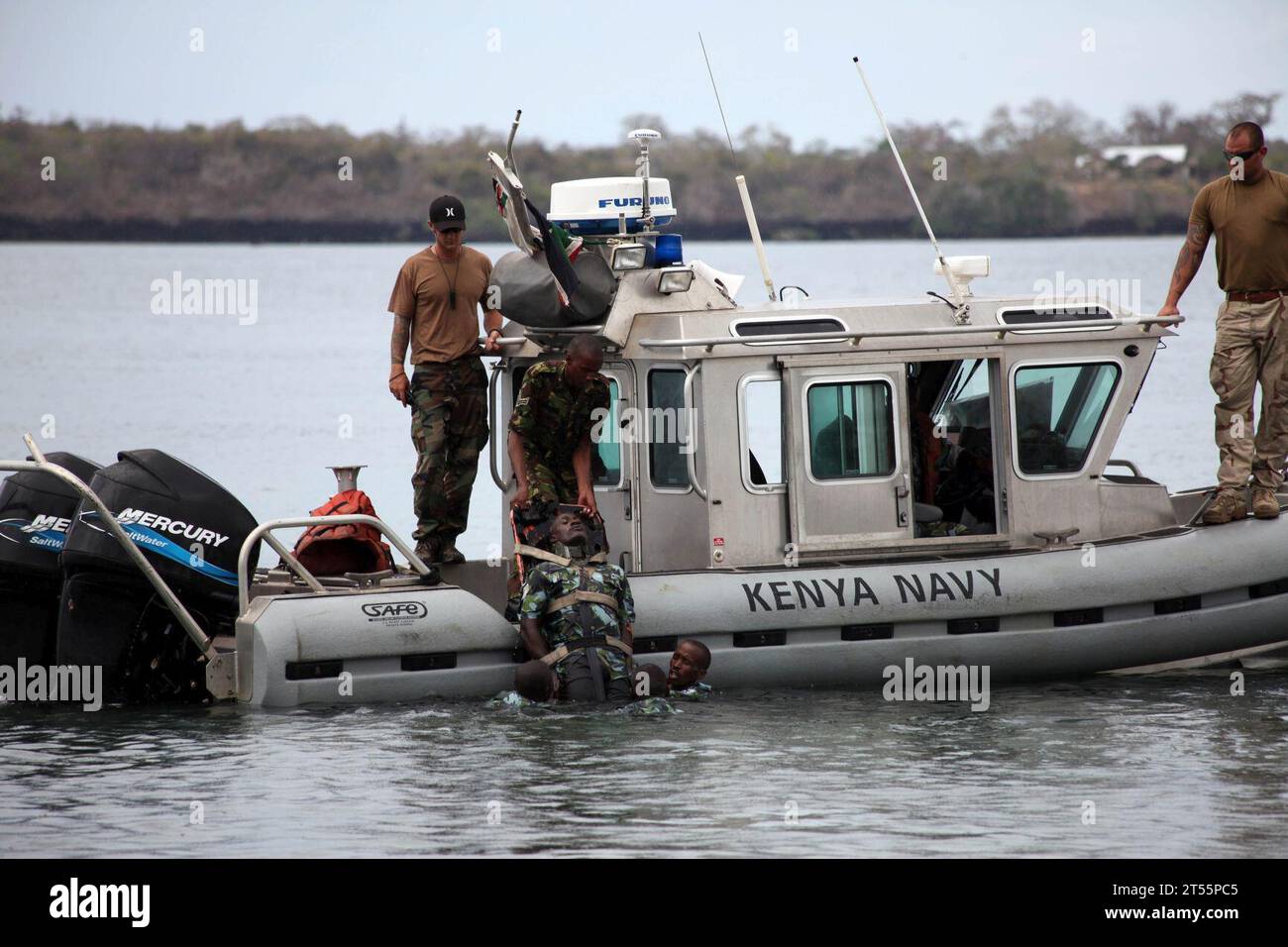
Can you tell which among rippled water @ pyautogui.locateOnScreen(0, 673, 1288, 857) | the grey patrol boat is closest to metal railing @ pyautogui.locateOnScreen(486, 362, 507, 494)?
the grey patrol boat

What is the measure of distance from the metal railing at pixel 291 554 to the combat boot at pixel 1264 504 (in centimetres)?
416

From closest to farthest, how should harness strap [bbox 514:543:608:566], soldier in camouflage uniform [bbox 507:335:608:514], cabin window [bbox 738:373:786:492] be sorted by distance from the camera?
1. harness strap [bbox 514:543:608:566]
2. soldier in camouflage uniform [bbox 507:335:608:514]
3. cabin window [bbox 738:373:786:492]

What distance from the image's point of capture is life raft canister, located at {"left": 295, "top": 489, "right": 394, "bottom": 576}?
9070mm

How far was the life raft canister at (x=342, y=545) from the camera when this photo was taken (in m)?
9.07

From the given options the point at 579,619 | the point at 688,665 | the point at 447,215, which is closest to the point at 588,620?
the point at 579,619

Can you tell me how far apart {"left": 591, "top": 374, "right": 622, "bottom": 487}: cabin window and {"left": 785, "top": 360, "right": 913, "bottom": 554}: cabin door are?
0.85 metres

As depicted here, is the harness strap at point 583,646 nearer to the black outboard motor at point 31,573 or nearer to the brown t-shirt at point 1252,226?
the black outboard motor at point 31,573

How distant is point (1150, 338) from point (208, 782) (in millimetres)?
4978

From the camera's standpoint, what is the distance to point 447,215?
9.26 meters

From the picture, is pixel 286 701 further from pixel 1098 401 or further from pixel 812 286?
pixel 812 286

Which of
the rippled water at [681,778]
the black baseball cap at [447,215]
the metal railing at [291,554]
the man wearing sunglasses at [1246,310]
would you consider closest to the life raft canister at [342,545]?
the metal railing at [291,554]

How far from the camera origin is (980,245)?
68.1 meters

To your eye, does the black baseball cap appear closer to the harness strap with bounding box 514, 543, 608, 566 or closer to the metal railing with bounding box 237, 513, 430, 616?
the metal railing with bounding box 237, 513, 430, 616

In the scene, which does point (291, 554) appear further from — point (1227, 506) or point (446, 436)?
point (1227, 506)
